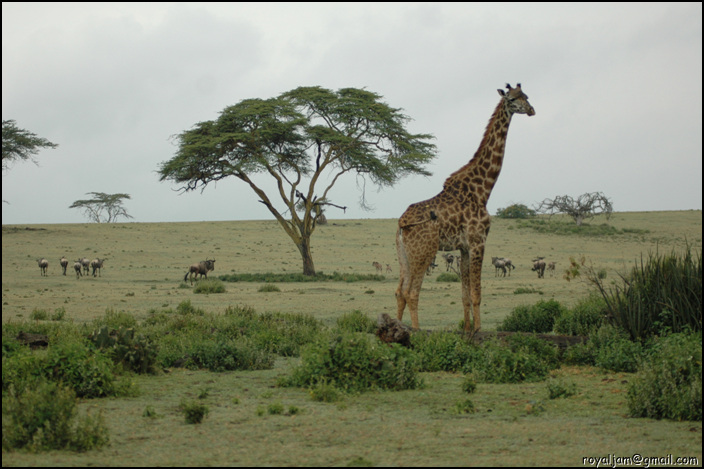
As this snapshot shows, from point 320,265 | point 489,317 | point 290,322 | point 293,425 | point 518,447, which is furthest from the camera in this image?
point 320,265

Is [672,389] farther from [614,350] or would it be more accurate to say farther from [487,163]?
[487,163]

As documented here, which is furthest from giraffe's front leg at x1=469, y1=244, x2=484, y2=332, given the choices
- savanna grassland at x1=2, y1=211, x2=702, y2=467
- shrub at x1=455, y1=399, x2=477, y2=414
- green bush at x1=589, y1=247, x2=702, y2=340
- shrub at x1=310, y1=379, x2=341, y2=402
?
shrub at x1=455, y1=399, x2=477, y2=414

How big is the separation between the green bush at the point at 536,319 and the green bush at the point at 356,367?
18.7 ft

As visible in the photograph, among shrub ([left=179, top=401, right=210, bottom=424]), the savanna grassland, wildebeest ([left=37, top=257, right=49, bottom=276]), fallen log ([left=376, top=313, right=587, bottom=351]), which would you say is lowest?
the savanna grassland

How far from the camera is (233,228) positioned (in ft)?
235

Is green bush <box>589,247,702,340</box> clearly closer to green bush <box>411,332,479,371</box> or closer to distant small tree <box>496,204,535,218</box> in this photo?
green bush <box>411,332,479,371</box>

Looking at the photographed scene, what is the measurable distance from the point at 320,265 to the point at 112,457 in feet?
133

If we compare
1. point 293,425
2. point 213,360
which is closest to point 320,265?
point 213,360

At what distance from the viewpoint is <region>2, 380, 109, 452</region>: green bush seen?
6.45m

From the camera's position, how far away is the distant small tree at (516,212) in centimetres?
7869

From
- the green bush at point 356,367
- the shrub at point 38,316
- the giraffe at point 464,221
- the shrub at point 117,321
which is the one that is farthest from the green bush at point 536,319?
the shrub at point 38,316

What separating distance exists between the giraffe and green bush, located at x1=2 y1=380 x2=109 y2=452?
676 centimetres

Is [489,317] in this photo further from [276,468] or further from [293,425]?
[276,468]

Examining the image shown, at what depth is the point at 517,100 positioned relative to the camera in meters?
12.6
